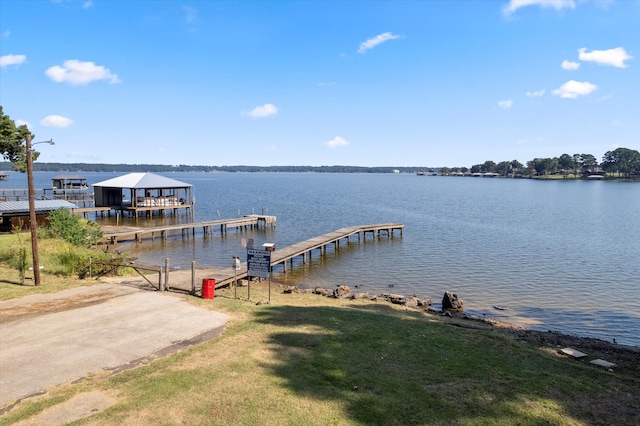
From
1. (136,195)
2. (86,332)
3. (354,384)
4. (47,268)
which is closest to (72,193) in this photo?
(136,195)

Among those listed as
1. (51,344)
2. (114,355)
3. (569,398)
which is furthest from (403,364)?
(51,344)

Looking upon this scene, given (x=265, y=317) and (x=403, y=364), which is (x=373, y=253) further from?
(x=403, y=364)

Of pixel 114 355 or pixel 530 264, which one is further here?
pixel 530 264

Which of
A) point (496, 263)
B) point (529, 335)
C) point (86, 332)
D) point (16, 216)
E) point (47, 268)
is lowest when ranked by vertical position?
point (496, 263)

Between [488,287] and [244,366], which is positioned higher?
[244,366]

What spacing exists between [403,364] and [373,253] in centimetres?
2555

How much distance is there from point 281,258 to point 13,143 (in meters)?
17.9

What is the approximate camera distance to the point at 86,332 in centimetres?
1206

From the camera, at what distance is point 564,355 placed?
42.1ft

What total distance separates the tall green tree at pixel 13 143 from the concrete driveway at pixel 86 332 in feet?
48.6

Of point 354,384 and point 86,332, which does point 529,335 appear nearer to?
point 354,384

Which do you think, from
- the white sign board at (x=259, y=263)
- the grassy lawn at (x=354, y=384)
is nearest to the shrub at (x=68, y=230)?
the white sign board at (x=259, y=263)

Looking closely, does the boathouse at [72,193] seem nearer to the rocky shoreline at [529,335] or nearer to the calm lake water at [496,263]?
the calm lake water at [496,263]

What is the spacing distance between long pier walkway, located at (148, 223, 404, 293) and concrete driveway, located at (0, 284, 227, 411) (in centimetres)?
149
